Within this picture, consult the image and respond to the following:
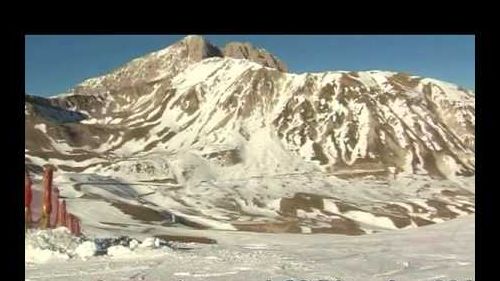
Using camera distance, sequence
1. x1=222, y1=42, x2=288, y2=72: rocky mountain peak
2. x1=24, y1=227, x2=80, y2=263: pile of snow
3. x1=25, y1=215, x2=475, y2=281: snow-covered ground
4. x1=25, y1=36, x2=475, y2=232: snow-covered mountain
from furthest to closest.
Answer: x1=222, y1=42, x2=288, y2=72: rocky mountain peak < x1=25, y1=36, x2=475, y2=232: snow-covered mountain < x1=24, y1=227, x2=80, y2=263: pile of snow < x1=25, y1=215, x2=475, y2=281: snow-covered ground

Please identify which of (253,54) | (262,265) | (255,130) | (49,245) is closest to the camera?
(49,245)

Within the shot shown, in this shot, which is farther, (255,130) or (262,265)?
(255,130)

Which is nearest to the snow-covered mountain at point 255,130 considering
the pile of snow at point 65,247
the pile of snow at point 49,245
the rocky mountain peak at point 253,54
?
the rocky mountain peak at point 253,54

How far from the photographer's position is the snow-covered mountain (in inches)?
3939

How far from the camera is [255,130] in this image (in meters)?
128

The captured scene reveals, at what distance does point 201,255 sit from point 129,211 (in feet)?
124

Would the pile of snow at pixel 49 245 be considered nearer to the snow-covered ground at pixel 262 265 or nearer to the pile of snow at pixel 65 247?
the pile of snow at pixel 65 247

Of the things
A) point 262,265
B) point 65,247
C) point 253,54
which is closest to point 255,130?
point 253,54

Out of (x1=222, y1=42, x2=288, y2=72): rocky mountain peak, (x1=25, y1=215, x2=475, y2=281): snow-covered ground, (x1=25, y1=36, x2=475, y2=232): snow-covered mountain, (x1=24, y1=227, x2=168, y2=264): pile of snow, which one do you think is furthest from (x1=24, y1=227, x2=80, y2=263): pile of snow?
(x1=222, y1=42, x2=288, y2=72): rocky mountain peak

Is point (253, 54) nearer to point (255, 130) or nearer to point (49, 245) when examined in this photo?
point (255, 130)

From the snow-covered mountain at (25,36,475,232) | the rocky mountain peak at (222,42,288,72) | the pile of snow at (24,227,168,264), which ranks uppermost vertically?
the rocky mountain peak at (222,42,288,72)

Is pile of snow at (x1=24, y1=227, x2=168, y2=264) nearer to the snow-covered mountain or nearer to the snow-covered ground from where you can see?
the snow-covered ground
